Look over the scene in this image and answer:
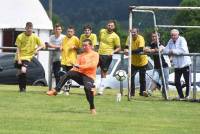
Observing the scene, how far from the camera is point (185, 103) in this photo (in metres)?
21.9

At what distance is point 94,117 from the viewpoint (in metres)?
17.1

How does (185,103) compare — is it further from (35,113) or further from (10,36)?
(10,36)

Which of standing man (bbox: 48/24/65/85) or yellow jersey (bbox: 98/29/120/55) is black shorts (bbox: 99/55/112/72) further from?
standing man (bbox: 48/24/65/85)

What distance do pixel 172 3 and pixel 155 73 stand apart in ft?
406

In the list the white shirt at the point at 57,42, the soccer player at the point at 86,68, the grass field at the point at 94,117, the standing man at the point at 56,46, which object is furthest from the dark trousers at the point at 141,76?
the soccer player at the point at 86,68

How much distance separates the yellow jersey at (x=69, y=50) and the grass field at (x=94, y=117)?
1078 mm

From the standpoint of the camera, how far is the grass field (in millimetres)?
15094

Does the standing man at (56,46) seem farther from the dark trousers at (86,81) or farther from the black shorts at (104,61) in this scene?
the dark trousers at (86,81)

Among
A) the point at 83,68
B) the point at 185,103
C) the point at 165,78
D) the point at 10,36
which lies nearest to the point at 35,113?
the point at 83,68

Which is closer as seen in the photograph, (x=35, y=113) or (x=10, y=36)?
(x=35, y=113)

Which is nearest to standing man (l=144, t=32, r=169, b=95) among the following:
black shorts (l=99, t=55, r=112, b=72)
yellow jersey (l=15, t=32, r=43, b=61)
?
black shorts (l=99, t=55, r=112, b=72)

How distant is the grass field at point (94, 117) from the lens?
1509cm

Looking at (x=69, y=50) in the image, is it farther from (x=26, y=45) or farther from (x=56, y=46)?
(x=26, y=45)

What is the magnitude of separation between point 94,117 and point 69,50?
6.82m
